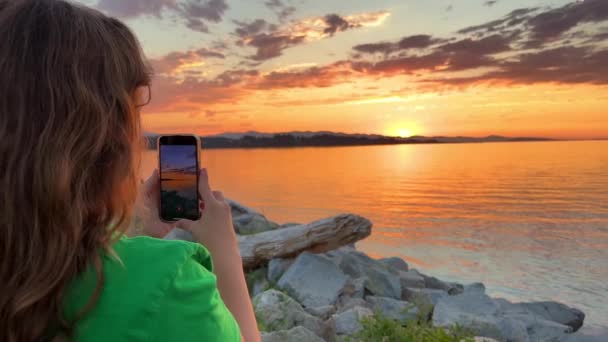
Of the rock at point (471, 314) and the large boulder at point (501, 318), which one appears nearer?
the rock at point (471, 314)

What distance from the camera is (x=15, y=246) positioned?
3.34 ft

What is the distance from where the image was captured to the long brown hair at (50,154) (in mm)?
1006

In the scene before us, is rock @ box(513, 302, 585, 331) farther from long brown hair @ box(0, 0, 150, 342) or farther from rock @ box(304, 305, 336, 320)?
long brown hair @ box(0, 0, 150, 342)

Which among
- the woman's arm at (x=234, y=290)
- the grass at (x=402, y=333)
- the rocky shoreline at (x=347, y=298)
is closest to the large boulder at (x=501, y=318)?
the rocky shoreline at (x=347, y=298)

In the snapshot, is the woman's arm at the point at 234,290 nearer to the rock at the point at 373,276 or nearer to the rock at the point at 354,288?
the rock at the point at 354,288

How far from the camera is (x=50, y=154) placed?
1.02 meters

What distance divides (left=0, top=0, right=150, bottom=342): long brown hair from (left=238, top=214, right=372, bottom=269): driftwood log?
24.2 feet

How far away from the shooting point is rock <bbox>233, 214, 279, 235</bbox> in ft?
35.2

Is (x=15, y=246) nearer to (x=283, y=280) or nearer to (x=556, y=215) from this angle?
(x=283, y=280)

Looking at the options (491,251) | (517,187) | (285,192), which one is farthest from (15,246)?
(517,187)

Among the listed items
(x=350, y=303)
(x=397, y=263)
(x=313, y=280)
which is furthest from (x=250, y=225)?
(x=350, y=303)

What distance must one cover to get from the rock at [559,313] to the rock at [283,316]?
502 centimetres

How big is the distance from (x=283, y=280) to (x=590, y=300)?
6390mm

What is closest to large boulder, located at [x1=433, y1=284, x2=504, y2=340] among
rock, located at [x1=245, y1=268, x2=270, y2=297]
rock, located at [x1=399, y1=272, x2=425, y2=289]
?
rock, located at [x1=399, y1=272, x2=425, y2=289]
